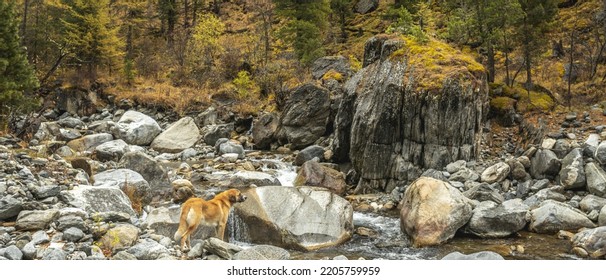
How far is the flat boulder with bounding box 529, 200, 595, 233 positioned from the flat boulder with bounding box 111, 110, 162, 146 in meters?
17.1

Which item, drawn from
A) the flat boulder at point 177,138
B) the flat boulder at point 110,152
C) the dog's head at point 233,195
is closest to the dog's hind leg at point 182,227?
the dog's head at point 233,195

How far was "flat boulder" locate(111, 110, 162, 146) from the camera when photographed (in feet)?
69.4

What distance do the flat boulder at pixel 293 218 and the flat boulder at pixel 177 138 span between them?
38.6 feet

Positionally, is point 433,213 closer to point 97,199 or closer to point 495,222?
point 495,222

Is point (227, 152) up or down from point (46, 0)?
down

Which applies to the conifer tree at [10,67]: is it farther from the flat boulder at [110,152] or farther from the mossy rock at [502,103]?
the mossy rock at [502,103]

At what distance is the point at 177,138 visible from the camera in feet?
69.0

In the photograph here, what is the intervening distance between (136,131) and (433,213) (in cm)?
1611

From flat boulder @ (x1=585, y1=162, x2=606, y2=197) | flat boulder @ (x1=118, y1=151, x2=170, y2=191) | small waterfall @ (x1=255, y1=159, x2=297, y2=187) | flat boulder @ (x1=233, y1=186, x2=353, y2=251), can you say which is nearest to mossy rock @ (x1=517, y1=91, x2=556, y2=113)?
flat boulder @ (x1=585, y1=162, x2=606, y2=197)

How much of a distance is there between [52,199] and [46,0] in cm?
2718

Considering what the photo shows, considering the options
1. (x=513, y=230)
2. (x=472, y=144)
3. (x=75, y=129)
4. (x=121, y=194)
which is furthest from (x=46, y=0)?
(x=513, y=230)

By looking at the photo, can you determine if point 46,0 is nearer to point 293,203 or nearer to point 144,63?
point 144,63

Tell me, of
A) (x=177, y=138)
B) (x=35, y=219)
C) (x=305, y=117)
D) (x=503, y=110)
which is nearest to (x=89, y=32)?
(x=177, y=138)

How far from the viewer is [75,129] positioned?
2331 cm
